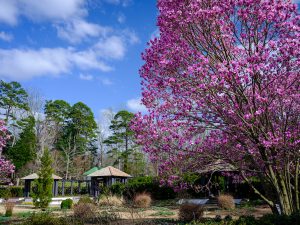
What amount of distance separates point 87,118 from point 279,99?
155ft

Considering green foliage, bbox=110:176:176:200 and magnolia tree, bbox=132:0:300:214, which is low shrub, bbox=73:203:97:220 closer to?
magnolia tree, bbox=132:0:300:214

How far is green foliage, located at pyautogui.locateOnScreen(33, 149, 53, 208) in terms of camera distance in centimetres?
2305

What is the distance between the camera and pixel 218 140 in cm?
862

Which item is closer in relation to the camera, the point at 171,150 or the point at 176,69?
the point at 176,69

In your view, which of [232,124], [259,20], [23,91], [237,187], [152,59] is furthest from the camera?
[23,91]

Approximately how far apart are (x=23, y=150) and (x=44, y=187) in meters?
19.5

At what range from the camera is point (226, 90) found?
697 cm

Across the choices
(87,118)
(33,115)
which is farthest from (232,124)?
(87,118)

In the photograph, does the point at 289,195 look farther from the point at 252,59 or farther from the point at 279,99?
the point at 252,59

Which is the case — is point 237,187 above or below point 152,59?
below

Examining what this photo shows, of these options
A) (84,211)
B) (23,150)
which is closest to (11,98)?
(23,150)

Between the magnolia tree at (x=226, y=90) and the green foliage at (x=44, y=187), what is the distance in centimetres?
1669

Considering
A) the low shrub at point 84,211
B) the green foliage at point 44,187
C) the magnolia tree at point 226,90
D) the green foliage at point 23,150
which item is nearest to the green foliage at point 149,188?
the green foliage at point 44,187

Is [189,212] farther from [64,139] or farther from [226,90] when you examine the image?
[64,139]
